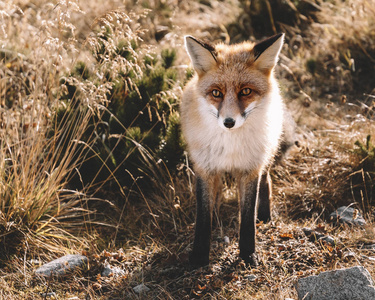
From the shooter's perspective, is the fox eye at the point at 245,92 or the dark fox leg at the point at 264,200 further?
the dark fox leg at the point at 264,200

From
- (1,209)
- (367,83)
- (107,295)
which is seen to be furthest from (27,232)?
(367,83)

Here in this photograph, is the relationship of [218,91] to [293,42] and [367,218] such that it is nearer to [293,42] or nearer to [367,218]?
[367,218]

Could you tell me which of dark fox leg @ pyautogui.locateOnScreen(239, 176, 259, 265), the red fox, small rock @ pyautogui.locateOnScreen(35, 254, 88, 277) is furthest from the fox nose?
small rock @ pyautogui.locateOnScreen(35, 254, 88, 277)

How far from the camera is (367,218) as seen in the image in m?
3.62

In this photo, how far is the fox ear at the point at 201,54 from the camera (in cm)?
288

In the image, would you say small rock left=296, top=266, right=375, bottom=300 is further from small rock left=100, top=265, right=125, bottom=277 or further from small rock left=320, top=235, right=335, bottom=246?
small rock left=100, top=265, right=125, bottom=277

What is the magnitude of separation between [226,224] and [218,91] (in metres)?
1.41

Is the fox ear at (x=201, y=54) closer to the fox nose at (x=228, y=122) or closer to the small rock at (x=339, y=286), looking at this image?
the fox nose at (x=228, y=122)

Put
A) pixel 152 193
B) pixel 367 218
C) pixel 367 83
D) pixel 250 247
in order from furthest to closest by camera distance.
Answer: pixel 367 83 < pixel 152 193 < pixel 367 218 < pixel 250 247

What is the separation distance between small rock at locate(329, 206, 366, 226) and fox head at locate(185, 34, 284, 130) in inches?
49.5

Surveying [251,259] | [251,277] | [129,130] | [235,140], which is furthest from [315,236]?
[129,130]

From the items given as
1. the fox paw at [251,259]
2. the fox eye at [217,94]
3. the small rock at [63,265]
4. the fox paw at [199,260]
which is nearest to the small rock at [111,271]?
the small rock at [63,265]

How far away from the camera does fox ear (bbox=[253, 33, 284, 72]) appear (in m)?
2.83

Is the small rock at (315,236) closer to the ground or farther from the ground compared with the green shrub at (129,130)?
closer to the ground
